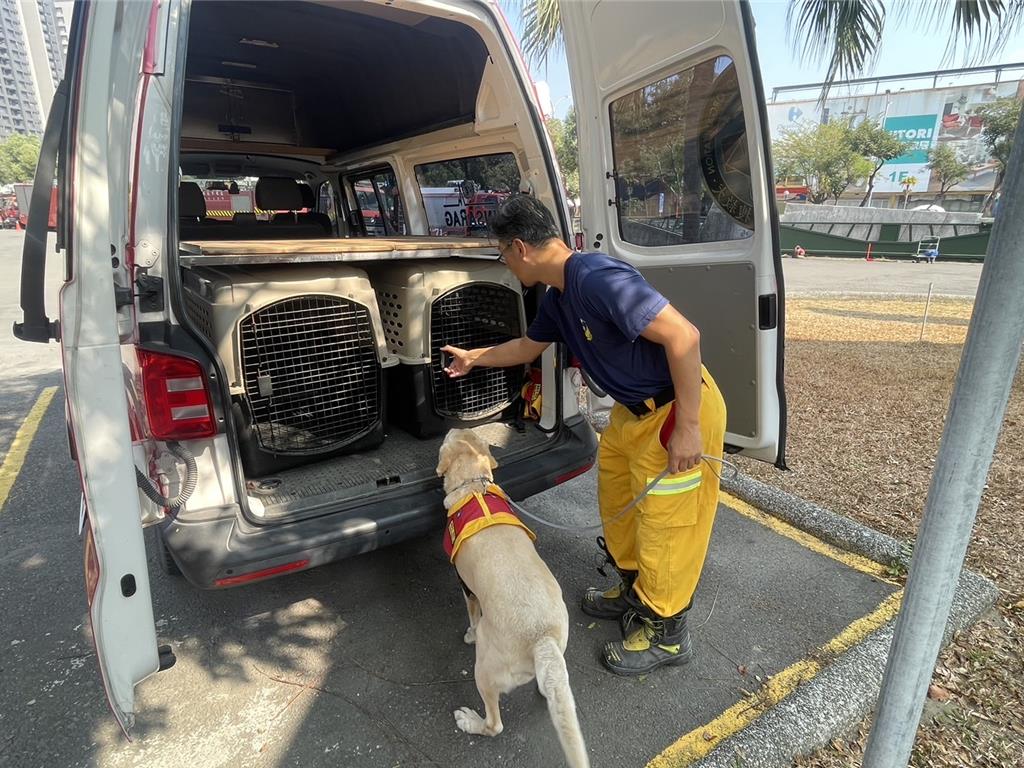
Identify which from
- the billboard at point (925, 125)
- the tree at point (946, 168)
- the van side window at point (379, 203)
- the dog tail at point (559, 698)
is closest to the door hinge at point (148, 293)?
the dog tail at point (559, 698)

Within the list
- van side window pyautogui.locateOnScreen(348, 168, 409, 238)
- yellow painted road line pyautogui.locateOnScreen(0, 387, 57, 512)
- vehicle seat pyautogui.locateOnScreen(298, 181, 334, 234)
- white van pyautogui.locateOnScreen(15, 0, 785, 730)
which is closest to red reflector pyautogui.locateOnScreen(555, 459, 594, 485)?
white van pyautogui.locateOnScreen(15, 0, 785, 730)

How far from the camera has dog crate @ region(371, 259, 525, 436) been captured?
9.30ft

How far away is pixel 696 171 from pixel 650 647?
2.09 metres

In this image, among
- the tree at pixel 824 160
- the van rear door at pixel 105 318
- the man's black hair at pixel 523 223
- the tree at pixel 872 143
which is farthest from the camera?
the tree at pixel 824 160

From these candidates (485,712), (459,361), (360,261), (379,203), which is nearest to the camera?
(485,712)

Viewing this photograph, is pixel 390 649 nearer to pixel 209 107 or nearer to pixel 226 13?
pixel 226 13

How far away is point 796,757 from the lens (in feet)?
6.20

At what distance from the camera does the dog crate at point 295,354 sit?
2297 mm

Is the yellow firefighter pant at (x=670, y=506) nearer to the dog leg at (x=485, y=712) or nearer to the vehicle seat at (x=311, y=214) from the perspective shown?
the dog leg at (x=485, y=712)

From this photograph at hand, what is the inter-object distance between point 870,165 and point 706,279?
60.6 metres

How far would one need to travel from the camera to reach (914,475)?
12.3 feet

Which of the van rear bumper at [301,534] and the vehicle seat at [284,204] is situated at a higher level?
the vehicle seat at [284,204]

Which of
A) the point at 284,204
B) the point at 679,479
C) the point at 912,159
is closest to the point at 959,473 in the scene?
the point at 679,479

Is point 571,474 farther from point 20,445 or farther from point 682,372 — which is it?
point 20,445
